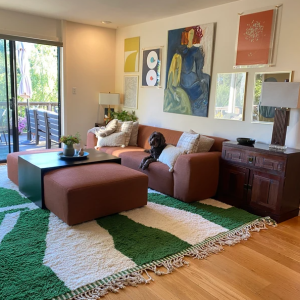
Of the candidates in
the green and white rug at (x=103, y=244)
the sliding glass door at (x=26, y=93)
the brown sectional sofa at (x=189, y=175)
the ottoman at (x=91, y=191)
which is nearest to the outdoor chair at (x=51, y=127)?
the sliding glass door at (x=26, y=93)

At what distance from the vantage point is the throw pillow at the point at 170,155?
11.7 ft

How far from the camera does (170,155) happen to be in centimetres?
363

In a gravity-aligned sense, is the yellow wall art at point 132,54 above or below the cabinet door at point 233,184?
above

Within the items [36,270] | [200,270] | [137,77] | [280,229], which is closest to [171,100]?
[137,77]

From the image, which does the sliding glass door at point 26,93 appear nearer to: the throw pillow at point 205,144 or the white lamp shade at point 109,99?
the white lamp shade at point 109,99

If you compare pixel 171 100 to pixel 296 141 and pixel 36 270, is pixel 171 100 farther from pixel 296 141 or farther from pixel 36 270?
pixel 36 270

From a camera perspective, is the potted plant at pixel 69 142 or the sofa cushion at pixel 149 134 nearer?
the potted plant at pixel 69 142

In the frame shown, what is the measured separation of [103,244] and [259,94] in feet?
8.31

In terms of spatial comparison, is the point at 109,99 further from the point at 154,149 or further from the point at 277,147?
the point at 277,147

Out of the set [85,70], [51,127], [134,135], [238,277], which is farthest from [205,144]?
[51,127]

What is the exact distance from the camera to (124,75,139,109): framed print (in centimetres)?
553

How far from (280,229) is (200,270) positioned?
3.94 feet

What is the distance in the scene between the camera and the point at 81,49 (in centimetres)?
548

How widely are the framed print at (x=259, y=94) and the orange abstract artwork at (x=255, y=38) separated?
0.16m
